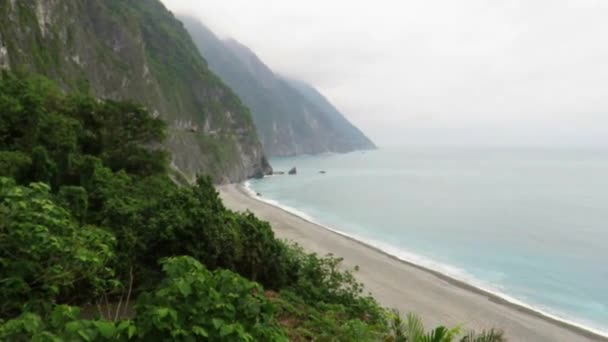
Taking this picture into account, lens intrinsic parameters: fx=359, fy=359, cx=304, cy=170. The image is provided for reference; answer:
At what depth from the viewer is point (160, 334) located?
347 cm

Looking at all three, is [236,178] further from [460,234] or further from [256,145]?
[460,234]

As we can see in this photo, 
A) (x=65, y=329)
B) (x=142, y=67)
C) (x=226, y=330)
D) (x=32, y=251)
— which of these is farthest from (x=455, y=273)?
(x=142, y=67)

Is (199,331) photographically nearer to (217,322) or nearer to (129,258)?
(217,322)

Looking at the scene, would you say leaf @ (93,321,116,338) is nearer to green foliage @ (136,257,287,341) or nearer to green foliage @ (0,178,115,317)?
green foliage @ (136,257,287,341)

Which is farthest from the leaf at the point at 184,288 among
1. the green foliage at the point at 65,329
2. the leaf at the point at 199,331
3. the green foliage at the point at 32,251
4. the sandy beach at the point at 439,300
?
the sandy beach at the point at 439,300

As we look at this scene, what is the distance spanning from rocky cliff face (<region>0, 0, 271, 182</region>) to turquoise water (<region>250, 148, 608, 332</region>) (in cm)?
1876

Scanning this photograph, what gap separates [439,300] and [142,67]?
69.3 metres

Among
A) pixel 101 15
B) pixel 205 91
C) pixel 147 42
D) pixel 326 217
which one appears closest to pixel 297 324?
pixel 326 217

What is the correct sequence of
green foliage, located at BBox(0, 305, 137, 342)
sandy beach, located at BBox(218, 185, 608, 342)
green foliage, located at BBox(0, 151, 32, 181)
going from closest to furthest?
green foliage, located at BBox(0, 305, 137, 342), green foliage, located at BBox(0, 151, 32, 181), sandy beach, located at BBox(218, 185, 608, 342)

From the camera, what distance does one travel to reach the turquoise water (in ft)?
84.2

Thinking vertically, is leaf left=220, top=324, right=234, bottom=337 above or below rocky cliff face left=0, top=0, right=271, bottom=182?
below

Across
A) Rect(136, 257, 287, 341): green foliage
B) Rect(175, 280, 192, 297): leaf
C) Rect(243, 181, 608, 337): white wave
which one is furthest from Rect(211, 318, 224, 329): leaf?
Rect(243, 181, 608, 337): white wave

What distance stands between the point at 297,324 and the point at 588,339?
18012mm

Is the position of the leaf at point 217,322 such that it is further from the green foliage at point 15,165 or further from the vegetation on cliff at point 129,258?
the green foliage at point 15,165
